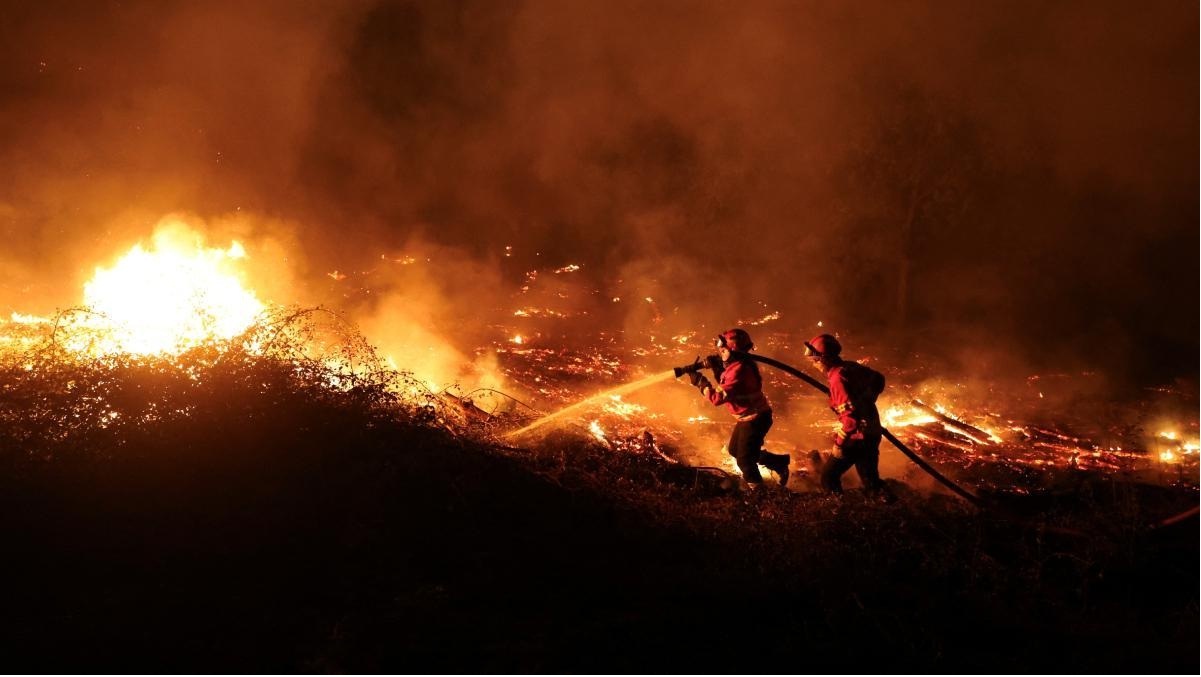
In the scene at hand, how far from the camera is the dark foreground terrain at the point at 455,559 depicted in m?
3.71

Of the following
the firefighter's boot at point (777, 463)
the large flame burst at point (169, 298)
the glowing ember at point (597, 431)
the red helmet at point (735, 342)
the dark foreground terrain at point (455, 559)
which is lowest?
the dark foreground terrain at point (455, 559)

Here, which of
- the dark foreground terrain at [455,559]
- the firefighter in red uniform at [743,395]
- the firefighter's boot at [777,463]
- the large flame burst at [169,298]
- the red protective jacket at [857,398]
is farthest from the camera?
the firefighter's boot at [777,463]

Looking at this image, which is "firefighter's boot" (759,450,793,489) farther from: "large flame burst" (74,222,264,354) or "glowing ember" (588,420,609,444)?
"large flame burst" (74,222,264,354)

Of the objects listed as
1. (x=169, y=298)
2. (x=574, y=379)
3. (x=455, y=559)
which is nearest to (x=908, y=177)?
(x=574, y=379)

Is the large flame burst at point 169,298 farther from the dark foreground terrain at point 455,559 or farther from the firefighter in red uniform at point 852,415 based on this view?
the firefighter in red uniform at point 852,415

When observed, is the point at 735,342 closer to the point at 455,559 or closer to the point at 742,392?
the point at 742,392

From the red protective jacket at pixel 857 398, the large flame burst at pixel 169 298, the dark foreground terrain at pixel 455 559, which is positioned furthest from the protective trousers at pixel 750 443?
the large flame burst at pixel 169 298

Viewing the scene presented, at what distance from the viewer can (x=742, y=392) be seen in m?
6.57

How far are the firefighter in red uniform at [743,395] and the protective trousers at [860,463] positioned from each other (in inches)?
25.1

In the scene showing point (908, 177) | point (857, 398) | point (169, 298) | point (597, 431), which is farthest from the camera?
point (908, 177)

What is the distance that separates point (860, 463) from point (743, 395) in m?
1.21

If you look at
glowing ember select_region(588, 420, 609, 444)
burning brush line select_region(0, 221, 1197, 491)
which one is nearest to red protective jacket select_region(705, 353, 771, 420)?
burning brush line select_region(0, 221, 1197, 491)

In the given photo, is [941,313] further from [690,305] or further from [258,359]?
[258,359]

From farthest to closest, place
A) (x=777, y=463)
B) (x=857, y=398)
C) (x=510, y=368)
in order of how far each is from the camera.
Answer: (x=510, y=368), (x=777, y=463), (x=857, y=398)
